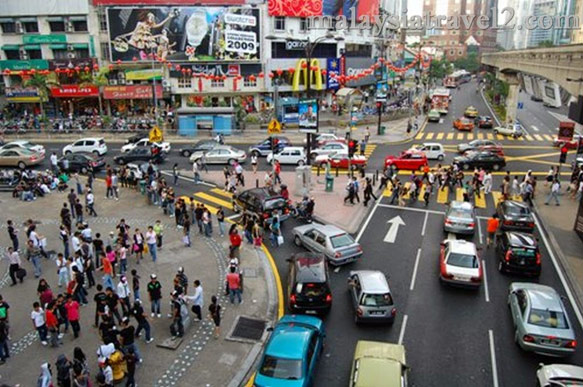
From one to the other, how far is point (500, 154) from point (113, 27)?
42.4m

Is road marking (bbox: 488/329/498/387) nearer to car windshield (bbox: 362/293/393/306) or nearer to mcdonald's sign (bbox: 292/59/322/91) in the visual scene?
car windshield (bbox: 362/293/393/306)

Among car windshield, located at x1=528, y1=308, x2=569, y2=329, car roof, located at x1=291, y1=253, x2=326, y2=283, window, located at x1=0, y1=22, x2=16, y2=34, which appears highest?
window, located at x1=0, y1=22, x2=16, y2=34

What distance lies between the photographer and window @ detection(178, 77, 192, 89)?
5878 cm

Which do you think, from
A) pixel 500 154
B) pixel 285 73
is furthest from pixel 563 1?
pixel 500 154

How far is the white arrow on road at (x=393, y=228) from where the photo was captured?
23.4 metres

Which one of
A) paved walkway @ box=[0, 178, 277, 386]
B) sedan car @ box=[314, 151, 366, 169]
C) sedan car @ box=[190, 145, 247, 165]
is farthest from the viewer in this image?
sedan car @ box=[190, 145, 247, 165]

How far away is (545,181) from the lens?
33781 mm

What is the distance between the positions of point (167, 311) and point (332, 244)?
273 inches

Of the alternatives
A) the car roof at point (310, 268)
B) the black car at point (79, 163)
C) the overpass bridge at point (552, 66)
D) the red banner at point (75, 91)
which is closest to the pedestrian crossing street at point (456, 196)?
the overpass bridge at point (552, 66)

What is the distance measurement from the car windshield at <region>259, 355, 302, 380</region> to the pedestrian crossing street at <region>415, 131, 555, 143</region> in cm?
4158

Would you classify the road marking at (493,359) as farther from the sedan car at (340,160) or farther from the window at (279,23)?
the window at (279,23)

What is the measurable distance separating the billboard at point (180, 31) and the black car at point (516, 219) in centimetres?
4171

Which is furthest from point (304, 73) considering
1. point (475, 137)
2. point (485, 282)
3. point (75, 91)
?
point (485, 282)

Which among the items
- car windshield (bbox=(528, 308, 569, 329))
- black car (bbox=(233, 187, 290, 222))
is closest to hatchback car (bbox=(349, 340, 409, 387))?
car windshield (bbox=(528, 308, 569, 329))
